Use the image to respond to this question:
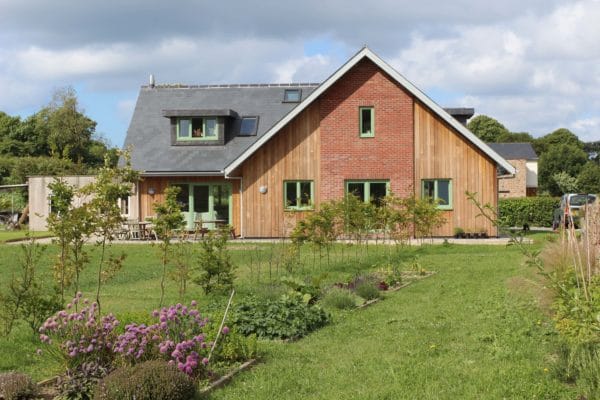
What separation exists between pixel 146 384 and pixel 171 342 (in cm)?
80

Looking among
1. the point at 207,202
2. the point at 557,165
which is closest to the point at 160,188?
the point at 207,202

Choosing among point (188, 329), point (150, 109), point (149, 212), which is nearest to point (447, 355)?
point (188, 329)

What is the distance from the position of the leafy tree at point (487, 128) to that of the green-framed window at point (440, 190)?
72.0 metres

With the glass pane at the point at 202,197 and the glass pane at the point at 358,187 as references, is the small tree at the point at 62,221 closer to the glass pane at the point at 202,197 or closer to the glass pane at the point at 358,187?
the glass pane at the point at 358,187

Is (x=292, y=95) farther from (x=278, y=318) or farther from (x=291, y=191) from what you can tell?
(x=278, y=318)

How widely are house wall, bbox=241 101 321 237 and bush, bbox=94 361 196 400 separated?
70.7 feet

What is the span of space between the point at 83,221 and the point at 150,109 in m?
24.6

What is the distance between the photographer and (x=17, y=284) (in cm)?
945

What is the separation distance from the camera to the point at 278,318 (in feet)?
31.1

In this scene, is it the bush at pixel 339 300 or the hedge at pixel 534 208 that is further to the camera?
the hedge at pixel 534 208

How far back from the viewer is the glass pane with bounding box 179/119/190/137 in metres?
31.2

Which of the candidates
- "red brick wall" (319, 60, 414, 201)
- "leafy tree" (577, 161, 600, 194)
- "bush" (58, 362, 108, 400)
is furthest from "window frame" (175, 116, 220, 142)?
"leafy tree" (577, 161, 600, 194)

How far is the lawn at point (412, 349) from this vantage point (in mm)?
6613

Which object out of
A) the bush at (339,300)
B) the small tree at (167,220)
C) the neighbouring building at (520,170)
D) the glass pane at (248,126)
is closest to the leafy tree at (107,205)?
the small tree at (167,220)
